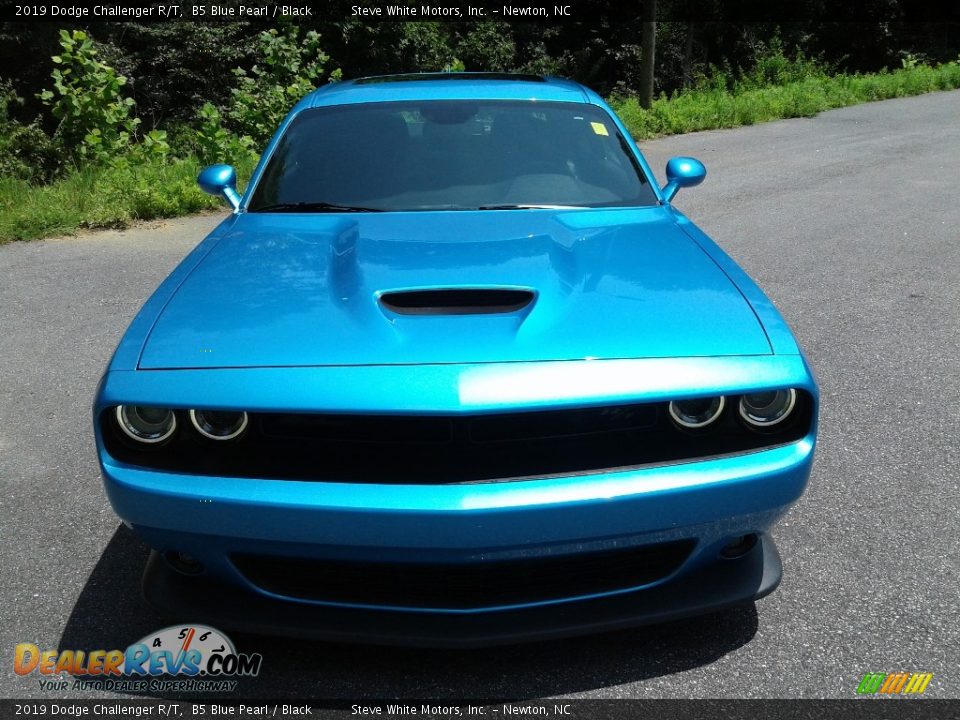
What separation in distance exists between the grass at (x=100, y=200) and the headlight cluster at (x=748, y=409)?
7061 mm

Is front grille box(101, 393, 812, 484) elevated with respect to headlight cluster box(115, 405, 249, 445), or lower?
lower

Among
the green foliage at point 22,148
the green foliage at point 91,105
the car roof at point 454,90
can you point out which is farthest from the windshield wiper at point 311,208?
the green foliage at point 22,148

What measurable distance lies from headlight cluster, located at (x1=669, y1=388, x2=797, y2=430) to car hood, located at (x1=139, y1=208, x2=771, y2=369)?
120 mm

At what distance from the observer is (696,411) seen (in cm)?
227

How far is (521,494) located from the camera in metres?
2.08

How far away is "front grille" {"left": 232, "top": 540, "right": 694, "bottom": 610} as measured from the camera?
2246 mm

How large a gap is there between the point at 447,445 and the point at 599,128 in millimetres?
2151

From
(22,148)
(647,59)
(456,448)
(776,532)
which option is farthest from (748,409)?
(22,148)

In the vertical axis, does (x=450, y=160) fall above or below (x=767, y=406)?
above

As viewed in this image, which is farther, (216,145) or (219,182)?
(216,145)

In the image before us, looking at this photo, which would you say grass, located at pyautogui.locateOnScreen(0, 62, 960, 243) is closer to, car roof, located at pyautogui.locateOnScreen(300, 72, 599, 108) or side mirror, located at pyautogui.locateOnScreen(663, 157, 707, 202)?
car roof, located at pyautogui.locateOnScreen(300, 72, 599, 108)

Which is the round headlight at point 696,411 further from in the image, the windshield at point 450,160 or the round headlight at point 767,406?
the windshield at point 450,160

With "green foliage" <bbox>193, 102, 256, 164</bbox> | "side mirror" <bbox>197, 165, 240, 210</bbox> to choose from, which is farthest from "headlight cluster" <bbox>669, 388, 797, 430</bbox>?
"green foliage" <bbox>193, 102, 256, 164</bbox>

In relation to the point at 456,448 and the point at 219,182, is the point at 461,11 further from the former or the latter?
the point at 456,448
